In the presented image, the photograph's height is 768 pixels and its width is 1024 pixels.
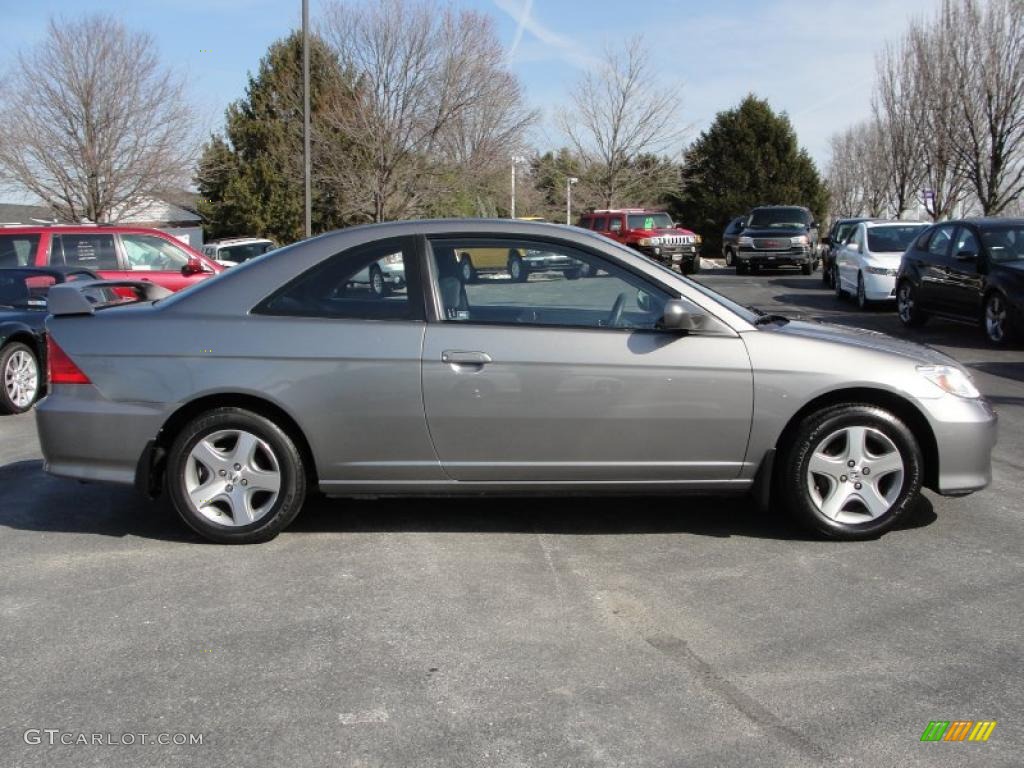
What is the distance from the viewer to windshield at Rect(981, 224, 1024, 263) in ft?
38.5

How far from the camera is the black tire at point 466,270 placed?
4.87 metres

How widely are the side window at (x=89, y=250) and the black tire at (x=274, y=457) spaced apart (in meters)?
8.40

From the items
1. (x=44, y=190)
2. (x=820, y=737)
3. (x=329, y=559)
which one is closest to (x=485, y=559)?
(x=329, y=559)

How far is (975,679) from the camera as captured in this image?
3377 millimetres

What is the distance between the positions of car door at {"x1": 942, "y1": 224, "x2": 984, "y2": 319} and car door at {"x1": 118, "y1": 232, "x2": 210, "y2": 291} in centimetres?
932

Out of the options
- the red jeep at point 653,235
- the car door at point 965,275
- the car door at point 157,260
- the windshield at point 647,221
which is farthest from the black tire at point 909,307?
the windshield at point 647,221

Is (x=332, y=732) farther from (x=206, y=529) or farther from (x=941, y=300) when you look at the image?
(x=941, y=300)

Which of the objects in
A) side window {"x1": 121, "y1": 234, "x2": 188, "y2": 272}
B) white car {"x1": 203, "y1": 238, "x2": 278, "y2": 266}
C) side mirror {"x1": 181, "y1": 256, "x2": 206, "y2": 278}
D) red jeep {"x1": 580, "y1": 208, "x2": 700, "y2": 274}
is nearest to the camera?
side mirror {"x1": 181, "y1": 256, "x2": 206, "y2": 278}

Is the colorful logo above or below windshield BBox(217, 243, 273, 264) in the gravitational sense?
below

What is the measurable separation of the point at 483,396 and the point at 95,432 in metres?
1.89

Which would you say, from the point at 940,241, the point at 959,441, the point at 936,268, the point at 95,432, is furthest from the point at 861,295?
the point at 95,432

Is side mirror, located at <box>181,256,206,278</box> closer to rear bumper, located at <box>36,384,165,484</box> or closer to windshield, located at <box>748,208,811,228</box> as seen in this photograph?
rear bumper, located at <box>36,384,165,484</box>

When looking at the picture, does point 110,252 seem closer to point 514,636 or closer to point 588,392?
point 588,392

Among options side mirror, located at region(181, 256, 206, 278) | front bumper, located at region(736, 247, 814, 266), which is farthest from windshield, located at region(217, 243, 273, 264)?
front bumper, located at region(736, 247, 814, 266)
